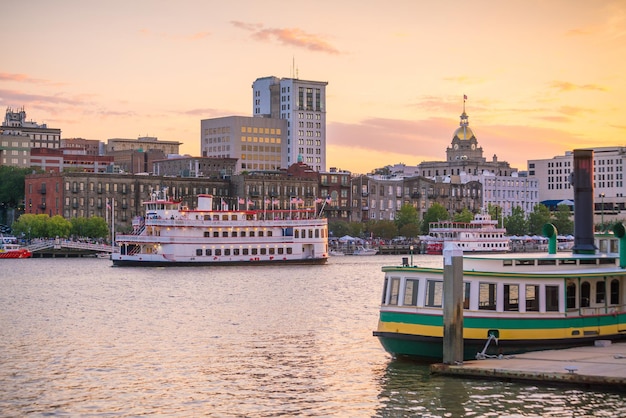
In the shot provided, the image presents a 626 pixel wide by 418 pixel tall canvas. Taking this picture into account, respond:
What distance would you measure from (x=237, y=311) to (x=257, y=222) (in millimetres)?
62928

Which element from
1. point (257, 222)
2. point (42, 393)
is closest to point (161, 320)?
point (42, 393)

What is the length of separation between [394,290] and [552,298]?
20.8 ft

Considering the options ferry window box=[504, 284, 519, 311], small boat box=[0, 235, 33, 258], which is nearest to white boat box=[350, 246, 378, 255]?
small boat box=[0, 235, 33, 258]

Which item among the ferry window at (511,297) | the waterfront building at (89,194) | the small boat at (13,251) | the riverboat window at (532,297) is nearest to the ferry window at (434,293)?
the ferry window at (511,297)

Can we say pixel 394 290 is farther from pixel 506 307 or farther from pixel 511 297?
pixel 511 297

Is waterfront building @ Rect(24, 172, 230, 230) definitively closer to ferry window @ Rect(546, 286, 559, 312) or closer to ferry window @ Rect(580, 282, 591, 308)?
ferry window @ Rect(580, 282, 591, 308)

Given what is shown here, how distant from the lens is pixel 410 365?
44438 millimetres

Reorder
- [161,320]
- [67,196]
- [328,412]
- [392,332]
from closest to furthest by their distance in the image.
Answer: [328,412], [392,332], [161,320], [67,196]

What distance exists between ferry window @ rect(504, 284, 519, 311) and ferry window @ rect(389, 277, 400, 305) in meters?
4.28

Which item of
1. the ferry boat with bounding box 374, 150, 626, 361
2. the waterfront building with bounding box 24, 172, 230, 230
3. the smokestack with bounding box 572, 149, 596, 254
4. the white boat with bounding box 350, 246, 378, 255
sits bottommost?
the white boat with bounding box 350, 246, 378, 255

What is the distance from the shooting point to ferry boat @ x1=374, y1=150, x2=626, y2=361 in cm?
4272

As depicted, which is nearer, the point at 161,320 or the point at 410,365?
the point at 410,365

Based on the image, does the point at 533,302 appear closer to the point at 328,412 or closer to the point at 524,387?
the point at 524,387

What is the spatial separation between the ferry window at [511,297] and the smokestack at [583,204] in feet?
32.1
